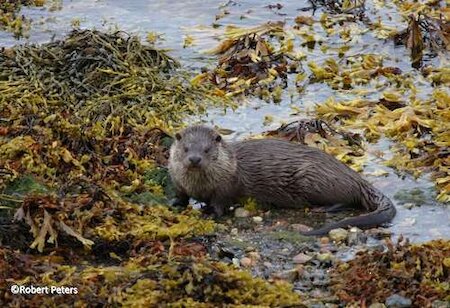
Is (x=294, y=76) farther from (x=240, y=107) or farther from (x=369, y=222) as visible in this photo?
(x=369, y=222)

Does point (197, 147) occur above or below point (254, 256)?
above

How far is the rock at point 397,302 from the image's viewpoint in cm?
470

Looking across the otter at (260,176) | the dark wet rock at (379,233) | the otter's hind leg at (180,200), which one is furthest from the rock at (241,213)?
the dark wet rock at (379,233)

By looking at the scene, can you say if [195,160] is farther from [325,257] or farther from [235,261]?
[325,257]

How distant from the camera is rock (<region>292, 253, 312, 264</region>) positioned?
215 inches

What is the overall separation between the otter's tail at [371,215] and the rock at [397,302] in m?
1.17

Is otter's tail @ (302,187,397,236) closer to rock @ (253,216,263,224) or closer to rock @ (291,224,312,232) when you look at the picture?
rock @ (291,224,312,232)

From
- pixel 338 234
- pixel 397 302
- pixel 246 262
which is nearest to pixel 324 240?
pixel 338 234

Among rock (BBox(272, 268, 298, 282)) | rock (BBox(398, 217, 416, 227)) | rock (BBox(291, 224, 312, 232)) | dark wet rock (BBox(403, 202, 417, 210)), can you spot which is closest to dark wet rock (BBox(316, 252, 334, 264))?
rock (BBox(272, 268, 298, 282))

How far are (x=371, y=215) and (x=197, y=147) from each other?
1180 mm

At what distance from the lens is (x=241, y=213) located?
6414 mm

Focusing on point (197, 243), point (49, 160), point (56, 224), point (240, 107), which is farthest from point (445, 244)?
point (240, 107)

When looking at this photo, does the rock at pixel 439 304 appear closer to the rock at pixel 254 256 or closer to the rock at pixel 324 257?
the rock at pixel 324 257

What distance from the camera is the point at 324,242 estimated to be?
5.76m
